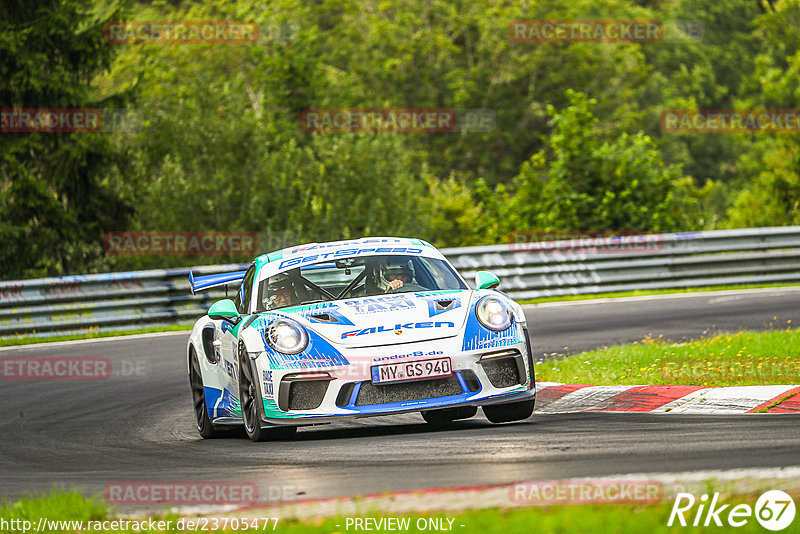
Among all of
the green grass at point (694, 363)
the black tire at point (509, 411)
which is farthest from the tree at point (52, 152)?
the black tire at point (509, 411)

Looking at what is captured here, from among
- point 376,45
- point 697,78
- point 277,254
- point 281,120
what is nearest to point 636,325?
point 277,254

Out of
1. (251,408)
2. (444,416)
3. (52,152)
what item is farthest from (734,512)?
(52,152)

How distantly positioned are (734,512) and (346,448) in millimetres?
3236

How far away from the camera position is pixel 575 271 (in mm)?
20703

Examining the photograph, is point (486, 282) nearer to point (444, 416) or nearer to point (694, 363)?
point (444, 416)

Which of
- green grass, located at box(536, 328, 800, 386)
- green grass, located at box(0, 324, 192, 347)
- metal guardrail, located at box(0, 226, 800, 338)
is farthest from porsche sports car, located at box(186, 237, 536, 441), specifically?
metal guardrail, located at box(0, 226, 800, 338)

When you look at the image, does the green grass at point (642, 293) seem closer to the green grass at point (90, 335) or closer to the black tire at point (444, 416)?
the green grass at point (90, 335)

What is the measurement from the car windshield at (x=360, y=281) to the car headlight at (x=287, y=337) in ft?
2.12

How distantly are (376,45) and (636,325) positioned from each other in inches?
1565

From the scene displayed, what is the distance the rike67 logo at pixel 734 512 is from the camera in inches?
190

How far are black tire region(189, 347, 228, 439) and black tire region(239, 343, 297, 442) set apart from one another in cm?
98

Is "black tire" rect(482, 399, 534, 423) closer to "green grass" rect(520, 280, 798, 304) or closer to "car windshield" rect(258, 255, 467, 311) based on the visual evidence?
"car windshield" rect(258, 255, 467, 311)

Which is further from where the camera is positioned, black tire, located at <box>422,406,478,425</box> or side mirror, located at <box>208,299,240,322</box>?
black tire, located at <box>422,406,478,425</box>

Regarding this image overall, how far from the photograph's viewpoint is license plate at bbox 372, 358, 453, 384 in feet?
25.9
